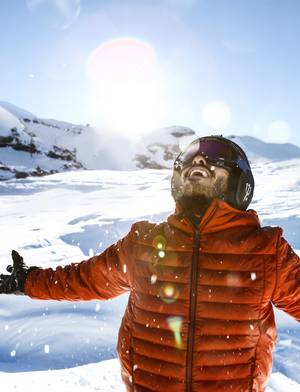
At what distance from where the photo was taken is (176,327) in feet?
5.24

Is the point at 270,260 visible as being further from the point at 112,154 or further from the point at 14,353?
the point at 112,154

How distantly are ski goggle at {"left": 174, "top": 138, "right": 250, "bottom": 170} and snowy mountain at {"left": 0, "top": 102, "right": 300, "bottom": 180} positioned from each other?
3881 cm

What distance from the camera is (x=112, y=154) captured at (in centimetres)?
6944

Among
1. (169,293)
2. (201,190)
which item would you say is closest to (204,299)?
(169,293)

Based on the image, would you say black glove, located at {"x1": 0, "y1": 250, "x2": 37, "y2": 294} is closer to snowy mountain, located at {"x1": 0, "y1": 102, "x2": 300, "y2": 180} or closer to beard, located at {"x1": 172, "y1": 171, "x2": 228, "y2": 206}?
beard, located at {"x1": 172, "y1": 171, "x2": 228, "y2": 206}

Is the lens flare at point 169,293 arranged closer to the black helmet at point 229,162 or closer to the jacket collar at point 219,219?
the jacket collar at point 219,219

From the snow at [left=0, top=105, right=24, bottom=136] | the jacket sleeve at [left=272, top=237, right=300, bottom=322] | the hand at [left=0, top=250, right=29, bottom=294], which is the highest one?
the snow at [left=0, top=105, right=24, bottom=136]

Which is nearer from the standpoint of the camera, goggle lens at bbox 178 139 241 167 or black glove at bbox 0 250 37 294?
goggle lens at bbox 178 139 241 167

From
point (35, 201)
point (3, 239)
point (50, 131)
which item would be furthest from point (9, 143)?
point (3, 239)

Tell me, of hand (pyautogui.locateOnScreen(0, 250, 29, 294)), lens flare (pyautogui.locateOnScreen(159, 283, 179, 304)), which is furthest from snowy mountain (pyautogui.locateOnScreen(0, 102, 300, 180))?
lens flare (pyautogui.locateOnScreen(159, 283, 179, 304))

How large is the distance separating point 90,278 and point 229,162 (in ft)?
2.75

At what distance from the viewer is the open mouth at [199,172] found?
6.30 ft

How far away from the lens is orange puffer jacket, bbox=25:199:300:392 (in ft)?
5.14

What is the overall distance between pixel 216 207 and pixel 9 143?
4588 centimetres
